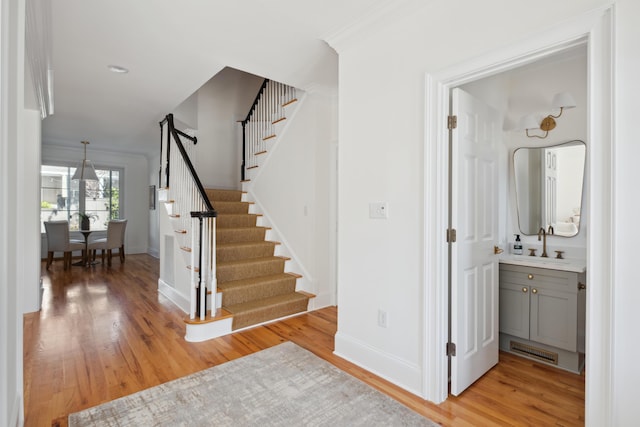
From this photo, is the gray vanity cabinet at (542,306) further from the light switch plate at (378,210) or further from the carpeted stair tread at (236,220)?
the carpeted stair tread at (236,220)

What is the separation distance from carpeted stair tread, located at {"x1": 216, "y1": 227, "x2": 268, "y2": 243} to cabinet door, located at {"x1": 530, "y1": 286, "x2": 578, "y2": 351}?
3.23 metres

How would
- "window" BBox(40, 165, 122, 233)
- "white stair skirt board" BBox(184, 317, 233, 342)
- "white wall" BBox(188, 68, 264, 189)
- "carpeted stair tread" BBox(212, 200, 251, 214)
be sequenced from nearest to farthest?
"white stair skirt board" BBox(184, 317, 233, 342) < "carpeted stair tread" BBox(212, 200, 251, 214) < "white wall" BBox(188, 68, 264, 189) < "window" BBox(40, 165, 122, 233)

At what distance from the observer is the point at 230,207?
15.5 feet

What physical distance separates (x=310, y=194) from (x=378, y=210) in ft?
5.39

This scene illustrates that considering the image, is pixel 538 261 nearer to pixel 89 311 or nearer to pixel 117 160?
pixel 89 311

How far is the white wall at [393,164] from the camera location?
6.27 ft

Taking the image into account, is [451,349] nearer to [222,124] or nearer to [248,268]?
[248,268]

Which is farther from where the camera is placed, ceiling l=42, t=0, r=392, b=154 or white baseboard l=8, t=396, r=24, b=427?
ceiling l=42, t=0, r=392, b=154

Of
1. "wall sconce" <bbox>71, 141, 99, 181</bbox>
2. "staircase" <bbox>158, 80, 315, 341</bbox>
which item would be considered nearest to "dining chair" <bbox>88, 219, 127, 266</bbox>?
"wall sconce" <bbox>71, 141, 99, 181</bbox>

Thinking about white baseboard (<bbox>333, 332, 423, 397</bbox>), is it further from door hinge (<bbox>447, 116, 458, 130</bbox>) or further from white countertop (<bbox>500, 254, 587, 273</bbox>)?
door hinge (<bbox>447, 116, 458, 130</bbox>)

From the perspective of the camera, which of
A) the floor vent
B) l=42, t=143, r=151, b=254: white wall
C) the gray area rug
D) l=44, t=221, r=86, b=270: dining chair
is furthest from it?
l=42, t=143, r=151, b=254: white wall

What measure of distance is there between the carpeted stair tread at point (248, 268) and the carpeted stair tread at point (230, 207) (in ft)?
3.27

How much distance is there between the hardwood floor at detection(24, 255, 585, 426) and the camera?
192cm

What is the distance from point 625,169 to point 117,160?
9299 millimetres
